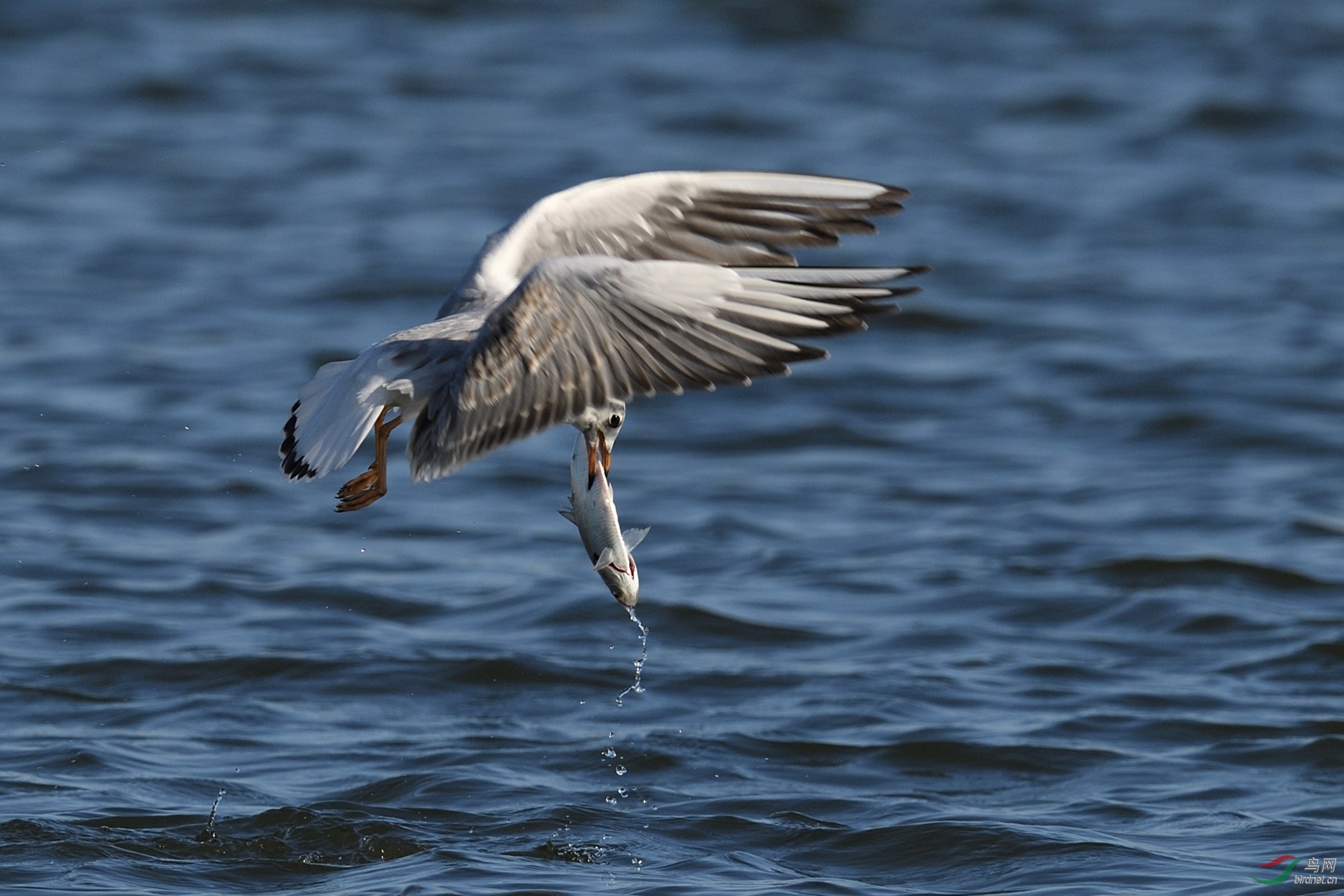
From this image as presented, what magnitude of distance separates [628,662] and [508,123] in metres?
8.40

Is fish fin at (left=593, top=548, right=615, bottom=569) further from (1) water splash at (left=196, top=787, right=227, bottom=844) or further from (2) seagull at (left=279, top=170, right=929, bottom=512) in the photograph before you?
(1) water splash at (left=196, top=787, right=227, bottom=844)

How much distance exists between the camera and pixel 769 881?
5.60m

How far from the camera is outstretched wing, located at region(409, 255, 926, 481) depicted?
185 inches

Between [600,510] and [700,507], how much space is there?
443cm

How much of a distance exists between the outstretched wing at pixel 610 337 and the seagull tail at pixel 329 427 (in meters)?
0.19

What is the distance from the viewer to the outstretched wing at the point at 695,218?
5543 millimetres

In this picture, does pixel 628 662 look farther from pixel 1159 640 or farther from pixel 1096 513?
pixel 1096 513

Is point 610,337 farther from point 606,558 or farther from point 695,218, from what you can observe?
point 695,218

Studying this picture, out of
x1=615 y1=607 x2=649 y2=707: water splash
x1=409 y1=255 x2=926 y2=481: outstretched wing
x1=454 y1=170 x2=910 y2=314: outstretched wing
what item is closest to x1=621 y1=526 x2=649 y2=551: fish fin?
x1=409 y1=255 x2=926 y2=481: outstretched wing

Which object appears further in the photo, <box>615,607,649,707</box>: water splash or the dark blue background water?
<box>615,607,649,707</box>: water splash

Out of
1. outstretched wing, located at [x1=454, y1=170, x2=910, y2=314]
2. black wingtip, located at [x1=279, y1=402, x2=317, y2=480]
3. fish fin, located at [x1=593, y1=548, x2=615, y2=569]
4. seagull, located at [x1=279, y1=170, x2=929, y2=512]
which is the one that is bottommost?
fish fin, located at [x1=593, y1=548, x2=615, y2=569]

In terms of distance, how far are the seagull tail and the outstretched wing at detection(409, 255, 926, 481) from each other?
191 mm

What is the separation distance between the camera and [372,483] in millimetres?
5273

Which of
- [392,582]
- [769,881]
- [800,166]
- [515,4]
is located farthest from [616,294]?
[515,4]
